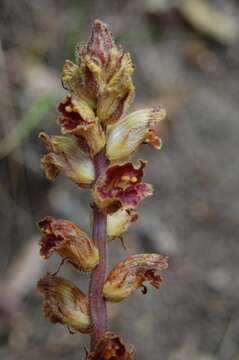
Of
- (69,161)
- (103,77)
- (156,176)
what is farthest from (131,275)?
(156,176)

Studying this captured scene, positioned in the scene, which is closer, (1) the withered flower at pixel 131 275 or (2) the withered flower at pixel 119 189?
Result: (2) the withered flower at pixel 119 189

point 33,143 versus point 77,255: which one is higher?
point 33,143

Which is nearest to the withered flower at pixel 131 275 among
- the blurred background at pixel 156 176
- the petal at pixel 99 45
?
the petal at pixel 99 45

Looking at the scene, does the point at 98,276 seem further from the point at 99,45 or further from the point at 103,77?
the point at 99,45

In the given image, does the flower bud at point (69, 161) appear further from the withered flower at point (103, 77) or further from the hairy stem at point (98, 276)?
the withered flower at point (103, 77)

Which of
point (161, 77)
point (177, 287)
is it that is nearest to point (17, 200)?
A: point (177, 287)

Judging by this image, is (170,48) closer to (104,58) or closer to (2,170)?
(2,170)
